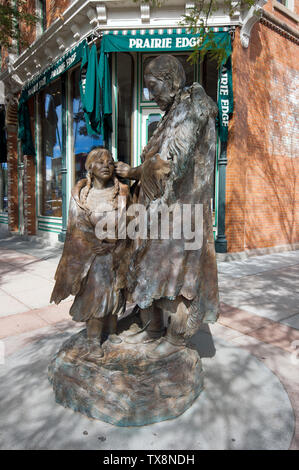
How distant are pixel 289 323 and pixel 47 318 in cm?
299

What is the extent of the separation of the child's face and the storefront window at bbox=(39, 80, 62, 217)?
884 cm

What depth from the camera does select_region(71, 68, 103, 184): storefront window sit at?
380 inches

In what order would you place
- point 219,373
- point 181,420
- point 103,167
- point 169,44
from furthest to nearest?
1. point 169,44
2. point 219,373
3. point 103,167
4. point 181,420

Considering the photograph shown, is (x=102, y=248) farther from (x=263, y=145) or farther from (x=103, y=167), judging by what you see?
(x=263, y=145)

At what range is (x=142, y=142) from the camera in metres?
8.73

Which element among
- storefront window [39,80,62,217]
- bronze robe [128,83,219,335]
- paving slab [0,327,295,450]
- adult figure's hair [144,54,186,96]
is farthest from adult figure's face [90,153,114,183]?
storefront window [39,80,62,217]

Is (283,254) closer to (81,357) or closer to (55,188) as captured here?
(55,188)

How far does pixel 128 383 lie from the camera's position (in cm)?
227

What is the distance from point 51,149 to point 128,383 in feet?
33.8

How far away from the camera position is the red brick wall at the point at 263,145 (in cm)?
802

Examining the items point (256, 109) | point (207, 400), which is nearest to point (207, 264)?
point (207, 400)

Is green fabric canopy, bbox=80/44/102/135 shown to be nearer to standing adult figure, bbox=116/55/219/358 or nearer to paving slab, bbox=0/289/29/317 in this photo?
paving slab, bbox=0/289/29/317

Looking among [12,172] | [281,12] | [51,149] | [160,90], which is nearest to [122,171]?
[160,90]

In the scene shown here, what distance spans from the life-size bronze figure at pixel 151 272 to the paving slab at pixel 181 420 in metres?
0.10
